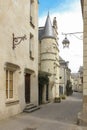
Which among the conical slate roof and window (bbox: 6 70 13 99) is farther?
the conical slate roof

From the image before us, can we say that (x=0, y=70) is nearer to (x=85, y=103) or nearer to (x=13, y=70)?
(x=13, y=70)

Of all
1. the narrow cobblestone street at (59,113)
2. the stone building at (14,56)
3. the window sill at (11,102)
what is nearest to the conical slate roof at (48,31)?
the stone building at (14,56)

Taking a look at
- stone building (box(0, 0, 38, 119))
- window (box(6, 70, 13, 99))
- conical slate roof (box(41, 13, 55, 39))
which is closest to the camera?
stone building (box(0, 0, 38, 119))

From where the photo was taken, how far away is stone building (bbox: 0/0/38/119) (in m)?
13.8

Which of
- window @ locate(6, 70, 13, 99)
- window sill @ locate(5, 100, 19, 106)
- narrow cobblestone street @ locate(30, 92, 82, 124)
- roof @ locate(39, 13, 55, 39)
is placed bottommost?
narrow cobblestone street @ locate(30, 92, 82, 124)

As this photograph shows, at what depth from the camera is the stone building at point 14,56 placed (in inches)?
542

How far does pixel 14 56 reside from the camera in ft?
50.6

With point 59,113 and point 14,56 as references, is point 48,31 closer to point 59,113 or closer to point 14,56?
point 59,113

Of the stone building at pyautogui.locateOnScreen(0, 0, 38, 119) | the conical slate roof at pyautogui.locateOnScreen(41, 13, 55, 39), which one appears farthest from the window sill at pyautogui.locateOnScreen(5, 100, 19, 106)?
the conical slate roof at pyautogui.locateOnScreen(41, 13, 55, 39)

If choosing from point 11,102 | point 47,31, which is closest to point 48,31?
point 47,31

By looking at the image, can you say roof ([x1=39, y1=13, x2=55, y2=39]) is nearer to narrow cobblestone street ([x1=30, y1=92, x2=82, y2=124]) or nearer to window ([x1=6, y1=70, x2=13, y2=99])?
narrow cobblestone street ([x1=30, y1=92, x2=82, y2=124])

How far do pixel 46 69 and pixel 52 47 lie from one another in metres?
2.59

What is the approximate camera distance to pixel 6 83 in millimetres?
14641

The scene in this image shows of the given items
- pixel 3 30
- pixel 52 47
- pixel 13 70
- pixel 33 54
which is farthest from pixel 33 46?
pixel 52 47
